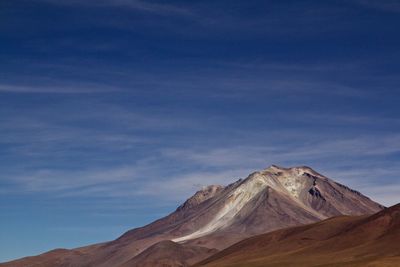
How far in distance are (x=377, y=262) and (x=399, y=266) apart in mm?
8420

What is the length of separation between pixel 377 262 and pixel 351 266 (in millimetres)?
6513

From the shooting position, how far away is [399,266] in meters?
188

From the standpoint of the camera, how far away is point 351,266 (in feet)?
648

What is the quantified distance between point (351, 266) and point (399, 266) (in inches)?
530

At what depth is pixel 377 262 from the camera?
196m
